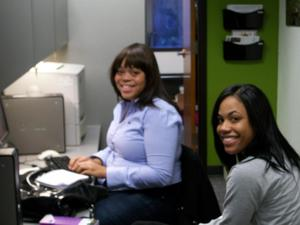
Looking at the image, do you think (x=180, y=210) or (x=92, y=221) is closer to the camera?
(x=92, y=221)

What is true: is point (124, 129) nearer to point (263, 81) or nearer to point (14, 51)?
point (14, 51)

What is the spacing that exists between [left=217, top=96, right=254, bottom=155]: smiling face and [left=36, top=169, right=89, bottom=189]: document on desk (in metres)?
0.79

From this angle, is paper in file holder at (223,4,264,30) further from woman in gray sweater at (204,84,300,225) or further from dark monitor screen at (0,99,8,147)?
woman in gray sweater at (204,84,300,225)

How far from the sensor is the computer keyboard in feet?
8.29

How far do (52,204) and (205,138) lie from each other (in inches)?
113

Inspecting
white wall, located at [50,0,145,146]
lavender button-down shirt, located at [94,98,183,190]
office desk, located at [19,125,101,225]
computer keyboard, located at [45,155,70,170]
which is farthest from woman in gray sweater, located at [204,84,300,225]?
white wall, located at [50,0,145,146]

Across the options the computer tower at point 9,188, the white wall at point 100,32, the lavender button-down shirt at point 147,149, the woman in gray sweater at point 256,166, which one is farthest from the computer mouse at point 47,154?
the woman in gray sweater at point 256,166

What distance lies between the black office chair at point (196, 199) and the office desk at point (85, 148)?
36.0 inches

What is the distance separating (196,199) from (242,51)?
8.44ft

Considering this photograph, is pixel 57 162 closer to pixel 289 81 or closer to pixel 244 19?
pixel 289 81

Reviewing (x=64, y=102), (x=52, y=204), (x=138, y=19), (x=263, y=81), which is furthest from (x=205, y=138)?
(x=52, y=204)

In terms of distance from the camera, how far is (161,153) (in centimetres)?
226

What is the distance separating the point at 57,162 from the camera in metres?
2.60

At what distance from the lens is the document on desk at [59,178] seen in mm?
2223
